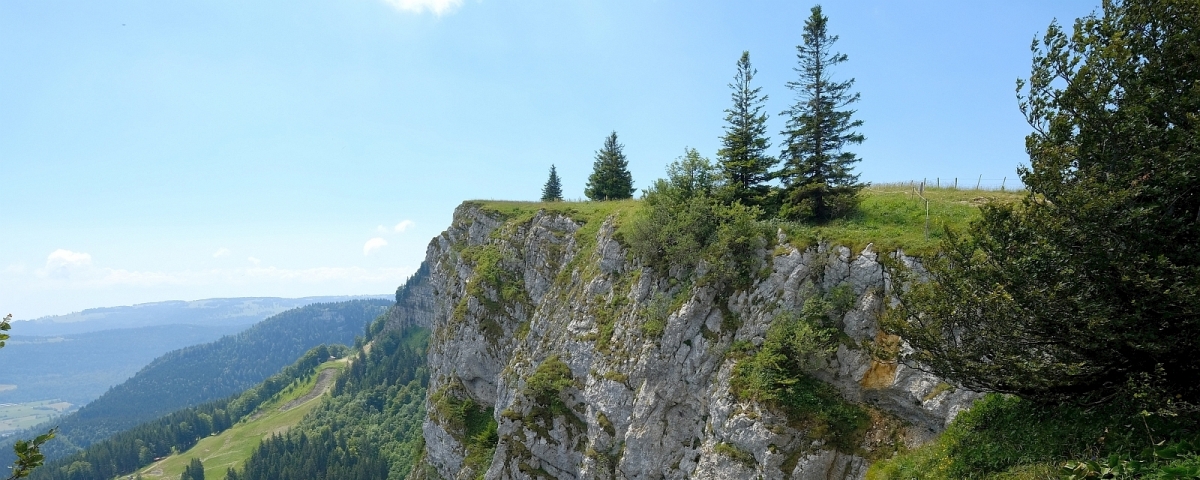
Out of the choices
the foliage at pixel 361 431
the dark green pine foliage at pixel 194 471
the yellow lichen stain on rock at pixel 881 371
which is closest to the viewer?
the yellow lichen stain on rock at pixel 881 371

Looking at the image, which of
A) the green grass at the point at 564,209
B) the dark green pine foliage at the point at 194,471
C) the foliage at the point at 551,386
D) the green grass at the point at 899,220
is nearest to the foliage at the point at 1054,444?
the green grass at the point at 899,220

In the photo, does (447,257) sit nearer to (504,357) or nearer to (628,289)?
(504,357)

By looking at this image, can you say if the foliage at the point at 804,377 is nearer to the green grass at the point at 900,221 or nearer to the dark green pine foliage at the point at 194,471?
the green grass at the point at 900,221

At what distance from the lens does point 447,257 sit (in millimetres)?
64062

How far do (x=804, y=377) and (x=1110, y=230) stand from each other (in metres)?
13.6

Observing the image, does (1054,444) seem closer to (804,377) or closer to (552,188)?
(804,377)

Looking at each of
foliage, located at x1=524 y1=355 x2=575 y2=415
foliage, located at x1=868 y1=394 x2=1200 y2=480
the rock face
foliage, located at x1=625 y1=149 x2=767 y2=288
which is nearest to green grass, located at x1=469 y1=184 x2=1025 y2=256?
the rock face

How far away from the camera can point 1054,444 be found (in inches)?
456

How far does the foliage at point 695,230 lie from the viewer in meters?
25.3

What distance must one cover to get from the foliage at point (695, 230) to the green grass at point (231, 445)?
159439mm

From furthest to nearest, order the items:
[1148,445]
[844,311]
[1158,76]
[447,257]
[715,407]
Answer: [447,257] < [715,407] < [844,311] < [1148,445] < [1158,76]

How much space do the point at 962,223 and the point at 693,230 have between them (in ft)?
40.1

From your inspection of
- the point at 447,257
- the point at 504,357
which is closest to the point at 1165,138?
the point at 504,357

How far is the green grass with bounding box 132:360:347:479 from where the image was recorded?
144125 millimetres
